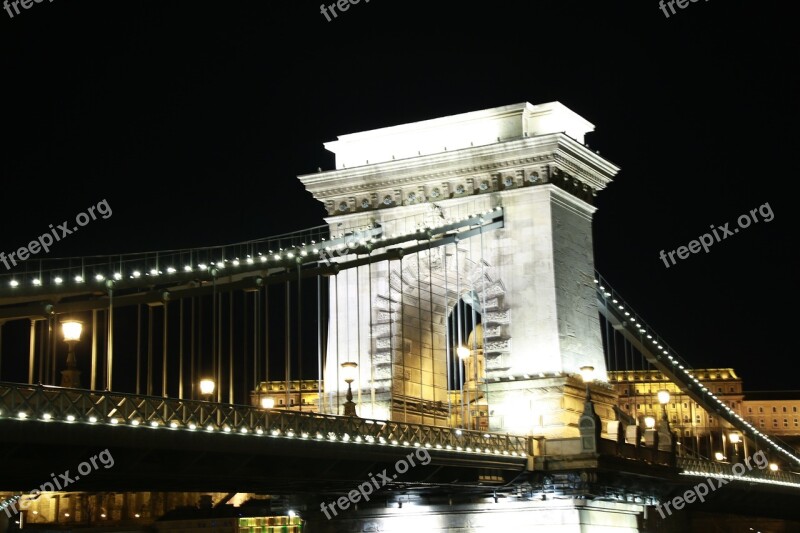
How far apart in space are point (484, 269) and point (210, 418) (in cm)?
2180

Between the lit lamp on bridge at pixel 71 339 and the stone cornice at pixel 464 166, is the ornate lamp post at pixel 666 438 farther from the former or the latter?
the lit lamp on bridge at pixel 71 339

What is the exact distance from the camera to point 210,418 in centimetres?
3506

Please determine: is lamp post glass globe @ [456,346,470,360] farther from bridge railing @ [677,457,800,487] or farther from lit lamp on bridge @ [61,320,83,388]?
lit lamp on bridge @ [61,320,83,388]

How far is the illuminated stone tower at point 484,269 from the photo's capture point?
5403 centimetres

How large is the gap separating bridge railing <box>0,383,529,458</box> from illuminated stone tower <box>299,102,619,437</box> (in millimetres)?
7323

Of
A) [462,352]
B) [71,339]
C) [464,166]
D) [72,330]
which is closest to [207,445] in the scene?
[71,339]

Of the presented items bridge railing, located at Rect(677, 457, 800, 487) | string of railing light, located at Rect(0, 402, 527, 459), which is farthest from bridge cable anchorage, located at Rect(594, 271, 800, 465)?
string of railing light, located at Rect(0, 402, 527, 459)

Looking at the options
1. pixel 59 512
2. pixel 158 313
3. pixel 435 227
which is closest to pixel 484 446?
pixel 435 227

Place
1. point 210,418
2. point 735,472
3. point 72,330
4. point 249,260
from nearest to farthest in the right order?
point 72,330
point 210,418
point 249,260
point 735,472

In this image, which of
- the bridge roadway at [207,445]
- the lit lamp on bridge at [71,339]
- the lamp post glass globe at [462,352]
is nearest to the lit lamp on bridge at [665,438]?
the lamp post glass globe at [462,352]

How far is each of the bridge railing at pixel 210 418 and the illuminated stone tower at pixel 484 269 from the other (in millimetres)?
A: 7323

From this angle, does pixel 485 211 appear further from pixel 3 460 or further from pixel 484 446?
pixel 3 460

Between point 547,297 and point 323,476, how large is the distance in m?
16.6

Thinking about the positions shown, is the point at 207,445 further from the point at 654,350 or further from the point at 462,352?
the point at 654,350
